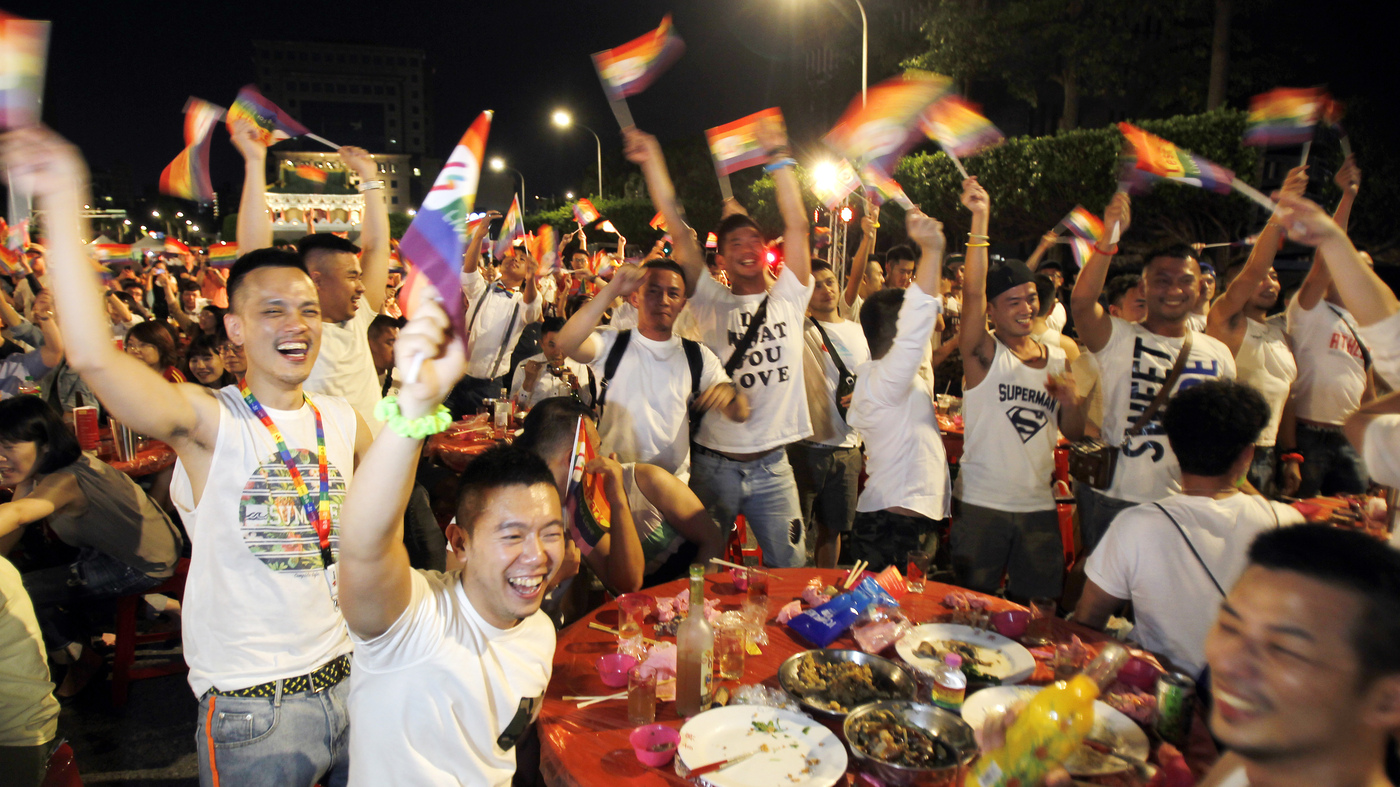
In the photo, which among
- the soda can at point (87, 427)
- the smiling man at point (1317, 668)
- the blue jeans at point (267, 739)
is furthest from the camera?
the soda can at point (87, 427)

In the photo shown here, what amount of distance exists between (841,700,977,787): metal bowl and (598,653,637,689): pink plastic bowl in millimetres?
718

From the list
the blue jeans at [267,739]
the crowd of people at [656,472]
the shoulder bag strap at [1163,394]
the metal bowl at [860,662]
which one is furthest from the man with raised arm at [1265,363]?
the blue jeans at [267,739]

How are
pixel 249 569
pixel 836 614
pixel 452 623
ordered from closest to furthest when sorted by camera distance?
1. pixel 452 623
2. pixel 249 569
3. pixel 836 614

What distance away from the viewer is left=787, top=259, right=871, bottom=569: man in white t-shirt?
5.23 meters

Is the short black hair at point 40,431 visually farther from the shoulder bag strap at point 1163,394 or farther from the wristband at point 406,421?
the shoulder bag strap at point 1163,394

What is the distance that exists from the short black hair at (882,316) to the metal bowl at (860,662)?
204cm

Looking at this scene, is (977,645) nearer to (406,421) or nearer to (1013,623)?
(1013,623)

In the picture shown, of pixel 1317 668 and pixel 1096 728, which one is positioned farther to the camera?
pixel 1096 728

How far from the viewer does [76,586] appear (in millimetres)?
4258

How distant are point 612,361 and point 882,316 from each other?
5.08ft

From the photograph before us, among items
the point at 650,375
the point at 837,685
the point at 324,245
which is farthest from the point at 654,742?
the point at 324,245

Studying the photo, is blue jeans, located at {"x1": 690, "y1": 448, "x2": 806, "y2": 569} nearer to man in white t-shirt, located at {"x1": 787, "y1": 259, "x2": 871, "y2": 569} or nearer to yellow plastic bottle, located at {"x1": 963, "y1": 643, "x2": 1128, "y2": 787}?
man in white t-shirt, located at {"x1": 787, "y1": 259, "x2": 871, "y2": 569}

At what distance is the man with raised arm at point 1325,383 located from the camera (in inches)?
209

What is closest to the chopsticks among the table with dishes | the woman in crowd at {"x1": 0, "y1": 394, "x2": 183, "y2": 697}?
the table with dishes
